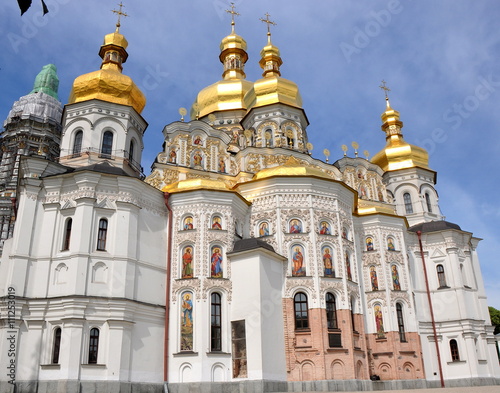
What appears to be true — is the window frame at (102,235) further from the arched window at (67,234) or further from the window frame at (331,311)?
the window frame at (331,311)

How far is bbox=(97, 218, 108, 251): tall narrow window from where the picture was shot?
17.3m

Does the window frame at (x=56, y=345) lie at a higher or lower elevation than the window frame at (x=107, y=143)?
lower

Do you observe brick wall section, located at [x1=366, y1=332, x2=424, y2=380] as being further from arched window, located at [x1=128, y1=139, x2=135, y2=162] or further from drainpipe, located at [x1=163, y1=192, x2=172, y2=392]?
arched window, located at [x1=128, y1=139, x2=135, y2=162]

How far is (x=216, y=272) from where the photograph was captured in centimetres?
1839

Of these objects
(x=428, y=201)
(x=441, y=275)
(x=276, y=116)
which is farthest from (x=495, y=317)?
(x=276, y=116)

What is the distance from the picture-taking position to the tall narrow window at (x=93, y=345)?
15.8 m

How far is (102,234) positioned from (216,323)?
5267 mm

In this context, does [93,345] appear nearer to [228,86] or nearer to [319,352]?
[319,352]

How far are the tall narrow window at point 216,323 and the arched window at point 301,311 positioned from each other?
2.96m

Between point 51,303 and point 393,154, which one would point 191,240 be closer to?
point 51,303

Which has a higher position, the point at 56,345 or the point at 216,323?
the point at 216,323

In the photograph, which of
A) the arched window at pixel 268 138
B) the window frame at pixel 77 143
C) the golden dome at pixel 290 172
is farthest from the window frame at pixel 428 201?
the window frame at pixel 77 143

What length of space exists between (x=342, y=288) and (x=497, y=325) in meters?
32.9
